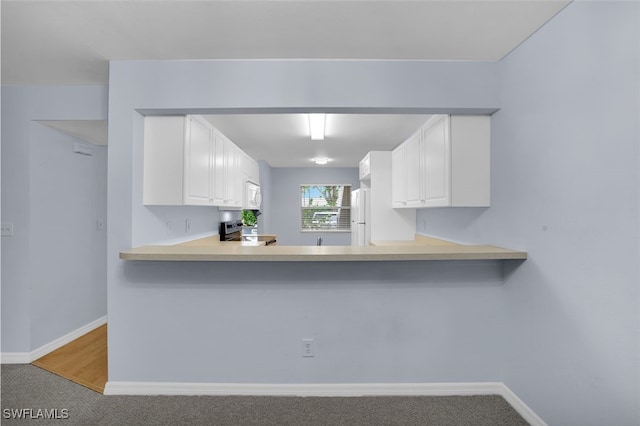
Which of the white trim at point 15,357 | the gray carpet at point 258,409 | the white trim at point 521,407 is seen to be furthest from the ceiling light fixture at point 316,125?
the white trim at point 15,357

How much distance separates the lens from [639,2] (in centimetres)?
128

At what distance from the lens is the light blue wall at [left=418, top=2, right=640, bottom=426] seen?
1.33 m

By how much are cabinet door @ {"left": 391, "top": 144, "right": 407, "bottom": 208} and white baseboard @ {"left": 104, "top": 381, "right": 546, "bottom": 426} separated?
1880 millimetres

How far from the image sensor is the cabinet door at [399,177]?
11.4 ft

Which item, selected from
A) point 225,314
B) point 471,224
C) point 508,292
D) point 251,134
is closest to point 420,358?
point 508,292

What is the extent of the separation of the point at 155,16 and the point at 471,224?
2726 millimetres

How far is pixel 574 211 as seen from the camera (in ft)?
5.17

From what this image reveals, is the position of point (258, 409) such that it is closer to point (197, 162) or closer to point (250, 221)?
point (197, 162)

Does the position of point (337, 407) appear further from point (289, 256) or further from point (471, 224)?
point (471, 224)

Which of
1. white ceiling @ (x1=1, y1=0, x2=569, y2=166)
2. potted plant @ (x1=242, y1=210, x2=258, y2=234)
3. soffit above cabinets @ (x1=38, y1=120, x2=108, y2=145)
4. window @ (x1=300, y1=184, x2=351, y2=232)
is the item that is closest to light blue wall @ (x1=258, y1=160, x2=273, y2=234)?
potted plant @ (x1=242, y1=210, x2=258, y2=234)

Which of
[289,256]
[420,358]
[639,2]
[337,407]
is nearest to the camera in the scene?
[639,2]

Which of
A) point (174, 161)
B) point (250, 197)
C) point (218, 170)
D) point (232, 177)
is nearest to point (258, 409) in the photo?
point (174, 161)

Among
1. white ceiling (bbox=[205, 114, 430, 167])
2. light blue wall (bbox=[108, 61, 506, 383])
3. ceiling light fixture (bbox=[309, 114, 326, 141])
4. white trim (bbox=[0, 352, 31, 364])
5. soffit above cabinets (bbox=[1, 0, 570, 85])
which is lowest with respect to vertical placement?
white trim (bbox=[0, 352, 31, 364])

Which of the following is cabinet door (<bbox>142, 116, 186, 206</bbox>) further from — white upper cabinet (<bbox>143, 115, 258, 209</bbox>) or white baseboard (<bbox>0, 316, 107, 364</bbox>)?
white baseboard (<bbox>0, 316, 107, 364</bbox>)
